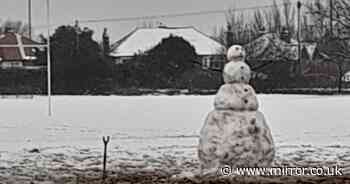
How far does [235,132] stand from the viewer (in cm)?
1015

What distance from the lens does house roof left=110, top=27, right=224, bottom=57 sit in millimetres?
64500

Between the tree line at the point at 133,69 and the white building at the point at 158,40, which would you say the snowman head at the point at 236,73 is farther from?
the white building at the point at 158,40

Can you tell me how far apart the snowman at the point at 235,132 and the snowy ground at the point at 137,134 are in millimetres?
2260

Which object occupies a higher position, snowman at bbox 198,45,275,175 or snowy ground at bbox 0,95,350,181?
snowman at bbox 198,45,275,175

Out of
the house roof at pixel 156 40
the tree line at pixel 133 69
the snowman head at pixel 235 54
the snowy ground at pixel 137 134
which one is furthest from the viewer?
the house roof at pixel 156 40

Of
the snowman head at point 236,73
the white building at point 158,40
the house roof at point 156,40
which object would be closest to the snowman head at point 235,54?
the snowman head at point 236,73

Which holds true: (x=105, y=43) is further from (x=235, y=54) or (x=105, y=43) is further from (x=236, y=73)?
(x=236, y=73)

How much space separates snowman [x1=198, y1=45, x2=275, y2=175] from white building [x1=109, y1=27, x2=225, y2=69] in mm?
50296

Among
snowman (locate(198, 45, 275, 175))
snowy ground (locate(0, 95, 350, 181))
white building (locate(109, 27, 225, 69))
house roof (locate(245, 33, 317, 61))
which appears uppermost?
white building (locate(109, 27, 225, 69))

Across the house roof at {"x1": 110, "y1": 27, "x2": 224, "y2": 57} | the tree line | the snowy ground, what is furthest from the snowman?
the house roof at {"x1": 110, "y1": 27, "x2": 224, "y2": 57}

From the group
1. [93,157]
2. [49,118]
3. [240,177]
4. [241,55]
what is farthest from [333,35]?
[240,177]

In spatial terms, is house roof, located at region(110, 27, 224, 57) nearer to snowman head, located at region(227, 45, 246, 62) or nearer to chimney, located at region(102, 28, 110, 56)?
chimney, located at region(102, 28, 110, 56)

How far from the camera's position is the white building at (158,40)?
63438 mm

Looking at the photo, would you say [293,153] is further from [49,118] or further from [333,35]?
[333,35]
